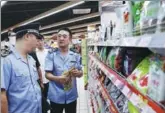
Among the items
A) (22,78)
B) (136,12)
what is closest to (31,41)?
(22,78)

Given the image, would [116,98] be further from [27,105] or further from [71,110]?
[71,110]

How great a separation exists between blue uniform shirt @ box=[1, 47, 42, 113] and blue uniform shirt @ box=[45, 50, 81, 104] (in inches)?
30.4

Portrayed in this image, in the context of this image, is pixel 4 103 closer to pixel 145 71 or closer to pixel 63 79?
pixel 63 79

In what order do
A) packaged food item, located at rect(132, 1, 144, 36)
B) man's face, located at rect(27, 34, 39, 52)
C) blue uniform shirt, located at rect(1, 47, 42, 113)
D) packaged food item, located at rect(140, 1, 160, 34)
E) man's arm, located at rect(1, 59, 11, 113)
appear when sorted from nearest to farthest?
packaged food item, located at rect(140, 1, 160, 34) < packaged food item, located at rect(132, 1, 144, 36) < man's arm, located at rect(1, 59, 11, 113) < blue uniform shirt, located at rect(1, 47, 42, 113) < man's face, located at rect(27, 34, 39, 52)

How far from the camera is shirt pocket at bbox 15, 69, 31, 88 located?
2.46 meters

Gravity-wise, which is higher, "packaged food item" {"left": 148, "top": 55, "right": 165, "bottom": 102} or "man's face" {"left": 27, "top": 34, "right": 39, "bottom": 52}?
"man's face" {"left": 27, "top": 34, "right": 39, "bottom": 52}

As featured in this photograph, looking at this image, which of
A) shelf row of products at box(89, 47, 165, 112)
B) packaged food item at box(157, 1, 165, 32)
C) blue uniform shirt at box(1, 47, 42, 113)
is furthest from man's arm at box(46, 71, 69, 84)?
packaged food item at box(157, 1, 165, 32)

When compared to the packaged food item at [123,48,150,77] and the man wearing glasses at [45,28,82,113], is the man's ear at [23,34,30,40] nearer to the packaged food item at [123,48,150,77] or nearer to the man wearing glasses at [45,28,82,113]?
the man wearing glasses at [45,28,82,113]

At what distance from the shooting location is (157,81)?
1149mm

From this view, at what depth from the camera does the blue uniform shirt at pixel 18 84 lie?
2416 mm

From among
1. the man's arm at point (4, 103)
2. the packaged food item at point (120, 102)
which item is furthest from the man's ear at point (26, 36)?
the packaged food item at point (120, 102)

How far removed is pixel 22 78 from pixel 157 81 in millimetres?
1568

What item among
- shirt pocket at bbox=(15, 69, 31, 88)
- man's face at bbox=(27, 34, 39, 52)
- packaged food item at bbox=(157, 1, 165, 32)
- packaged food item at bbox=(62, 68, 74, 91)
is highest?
packaged food item at bbox=(157, 1, 165, 32)

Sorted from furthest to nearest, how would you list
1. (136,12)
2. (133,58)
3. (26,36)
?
1. (26,36)
2. (133,58)
3. (136,12)
